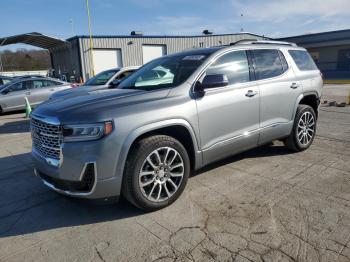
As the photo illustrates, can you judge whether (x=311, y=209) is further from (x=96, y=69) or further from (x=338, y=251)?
(x=96, y=69)

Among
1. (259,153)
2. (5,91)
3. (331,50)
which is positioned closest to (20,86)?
(5,91)

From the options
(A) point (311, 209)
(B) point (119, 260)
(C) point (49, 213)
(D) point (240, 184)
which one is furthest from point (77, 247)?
(A) point (311, 209)

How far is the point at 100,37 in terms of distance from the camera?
26047mm

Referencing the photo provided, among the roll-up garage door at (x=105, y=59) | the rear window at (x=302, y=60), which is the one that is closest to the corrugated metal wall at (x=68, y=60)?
the roll-up garage door at (x=105, y=59)

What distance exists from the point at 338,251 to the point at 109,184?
2156 millimetres

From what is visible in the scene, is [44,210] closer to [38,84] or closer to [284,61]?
[284,61]

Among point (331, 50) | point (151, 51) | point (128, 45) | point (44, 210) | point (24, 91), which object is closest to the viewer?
point (44, 210)

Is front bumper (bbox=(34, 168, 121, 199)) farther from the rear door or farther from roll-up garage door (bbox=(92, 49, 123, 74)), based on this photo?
roll-up garage door (bbox=(92, 49, 123, 74))

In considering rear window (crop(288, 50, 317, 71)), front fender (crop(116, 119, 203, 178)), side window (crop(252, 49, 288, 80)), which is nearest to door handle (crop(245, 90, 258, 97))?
side window (crop(252, 49, 288, 80))

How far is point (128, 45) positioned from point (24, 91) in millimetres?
16588

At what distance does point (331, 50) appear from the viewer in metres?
34.7

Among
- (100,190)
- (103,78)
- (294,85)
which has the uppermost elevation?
(103,78)

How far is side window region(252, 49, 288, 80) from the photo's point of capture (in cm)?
450

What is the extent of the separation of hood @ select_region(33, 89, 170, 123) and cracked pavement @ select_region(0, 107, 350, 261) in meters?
0.89
